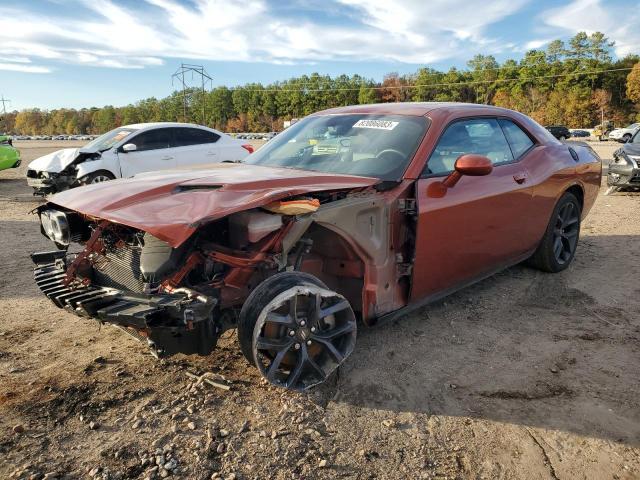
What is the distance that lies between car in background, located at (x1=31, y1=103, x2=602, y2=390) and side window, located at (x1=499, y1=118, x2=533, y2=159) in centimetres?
10

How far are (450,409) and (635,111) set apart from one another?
79.7 meters

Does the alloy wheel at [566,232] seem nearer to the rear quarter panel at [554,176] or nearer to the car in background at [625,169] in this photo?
the rear quarter panel at [554,176]

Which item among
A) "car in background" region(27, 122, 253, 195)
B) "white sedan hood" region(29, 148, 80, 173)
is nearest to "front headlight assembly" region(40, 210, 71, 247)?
"car in background" region(27, 122, 253, 195)

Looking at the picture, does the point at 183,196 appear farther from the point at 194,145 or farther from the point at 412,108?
the point at 194,145

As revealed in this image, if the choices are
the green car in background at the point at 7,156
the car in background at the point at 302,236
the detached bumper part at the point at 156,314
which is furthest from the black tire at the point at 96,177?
the detached bumper part at the point at 156,314

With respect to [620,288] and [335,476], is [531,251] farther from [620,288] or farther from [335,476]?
[335,476]

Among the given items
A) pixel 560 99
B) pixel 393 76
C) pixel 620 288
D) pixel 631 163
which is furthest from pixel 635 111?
pixel 620 288

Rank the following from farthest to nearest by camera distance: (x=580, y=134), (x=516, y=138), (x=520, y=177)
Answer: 1. (x=580, y=134)
2. (x=516, y=138)
3. (x=520, y=177)

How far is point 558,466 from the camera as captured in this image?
90.7 inches

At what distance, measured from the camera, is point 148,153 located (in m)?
10.1

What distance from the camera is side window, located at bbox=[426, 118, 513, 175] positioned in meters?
3.60

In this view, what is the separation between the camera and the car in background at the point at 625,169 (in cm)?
998

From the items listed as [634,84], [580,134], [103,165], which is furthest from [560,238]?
[634,84]

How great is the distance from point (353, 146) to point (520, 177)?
5.13 feet
